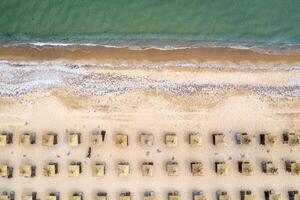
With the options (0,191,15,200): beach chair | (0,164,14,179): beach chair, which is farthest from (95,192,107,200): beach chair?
(0,164,14,179): beach chair

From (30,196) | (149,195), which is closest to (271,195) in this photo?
(149,195)

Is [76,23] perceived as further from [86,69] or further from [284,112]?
[284,112]

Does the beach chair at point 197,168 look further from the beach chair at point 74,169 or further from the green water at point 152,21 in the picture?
the green water at point 152,21

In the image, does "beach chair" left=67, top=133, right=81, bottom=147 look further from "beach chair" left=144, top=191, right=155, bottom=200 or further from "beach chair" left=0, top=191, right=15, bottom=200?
"beach chair" left=144, top=191, right=155, bottom=200

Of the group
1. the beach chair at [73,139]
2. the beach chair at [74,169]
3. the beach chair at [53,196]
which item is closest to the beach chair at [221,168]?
the beach chair at [74,169]

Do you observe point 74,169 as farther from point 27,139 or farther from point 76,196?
point 27,139
